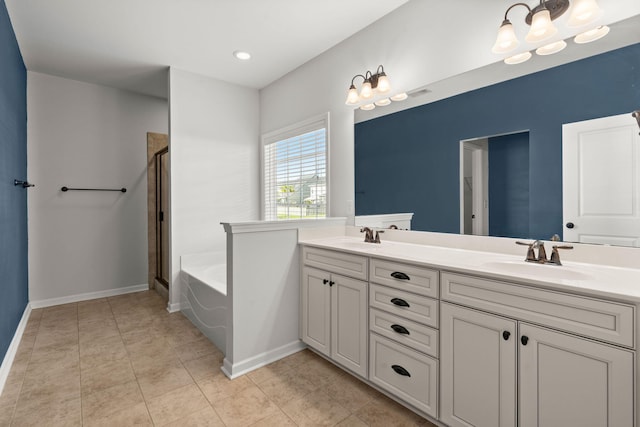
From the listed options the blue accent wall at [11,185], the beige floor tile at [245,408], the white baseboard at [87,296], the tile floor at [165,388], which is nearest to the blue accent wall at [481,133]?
the tile floor at [165,388]

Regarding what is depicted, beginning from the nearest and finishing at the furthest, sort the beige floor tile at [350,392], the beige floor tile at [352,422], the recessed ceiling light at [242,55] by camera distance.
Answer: the beige floor tile at [352,422] → the beige floor tile at [350,392] → the recessed ceiling light at [242,55]

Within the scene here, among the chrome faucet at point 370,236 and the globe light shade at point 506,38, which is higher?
the globe light shade at point 506,38

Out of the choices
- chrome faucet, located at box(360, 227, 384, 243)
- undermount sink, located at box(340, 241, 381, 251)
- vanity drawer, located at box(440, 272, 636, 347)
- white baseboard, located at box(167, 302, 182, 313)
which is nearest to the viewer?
vanity drawer, located at box(440, 272, 636, 347)

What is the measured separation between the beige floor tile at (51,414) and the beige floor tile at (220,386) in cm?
62

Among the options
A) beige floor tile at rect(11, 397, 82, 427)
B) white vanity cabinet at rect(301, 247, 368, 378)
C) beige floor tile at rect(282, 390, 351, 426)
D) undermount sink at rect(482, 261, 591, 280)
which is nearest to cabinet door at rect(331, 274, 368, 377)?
white vanity cabinet at rect(301, 247, 368, 378)

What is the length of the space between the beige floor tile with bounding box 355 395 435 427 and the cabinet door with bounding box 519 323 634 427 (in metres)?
0.54

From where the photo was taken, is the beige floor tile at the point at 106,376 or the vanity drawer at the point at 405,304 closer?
the vanity drawer at the point at 405,304

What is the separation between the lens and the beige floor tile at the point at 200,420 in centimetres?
158

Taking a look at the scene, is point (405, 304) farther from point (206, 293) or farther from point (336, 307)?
point (206, 293)

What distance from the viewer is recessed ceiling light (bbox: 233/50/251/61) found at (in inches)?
116

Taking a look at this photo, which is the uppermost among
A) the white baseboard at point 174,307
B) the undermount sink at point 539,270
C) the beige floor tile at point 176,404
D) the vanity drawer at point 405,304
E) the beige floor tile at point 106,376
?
the undermount sink at point 539,270

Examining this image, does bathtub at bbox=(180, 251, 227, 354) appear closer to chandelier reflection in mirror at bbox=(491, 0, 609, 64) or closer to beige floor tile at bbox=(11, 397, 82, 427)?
beige floor tile at bbox=(11, 397, 82, 427)

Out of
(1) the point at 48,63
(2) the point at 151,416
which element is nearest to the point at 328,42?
(1) the point at 48,63

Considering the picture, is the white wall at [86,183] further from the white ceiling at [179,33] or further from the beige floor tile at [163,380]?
the beige floor tile at [163,380]
